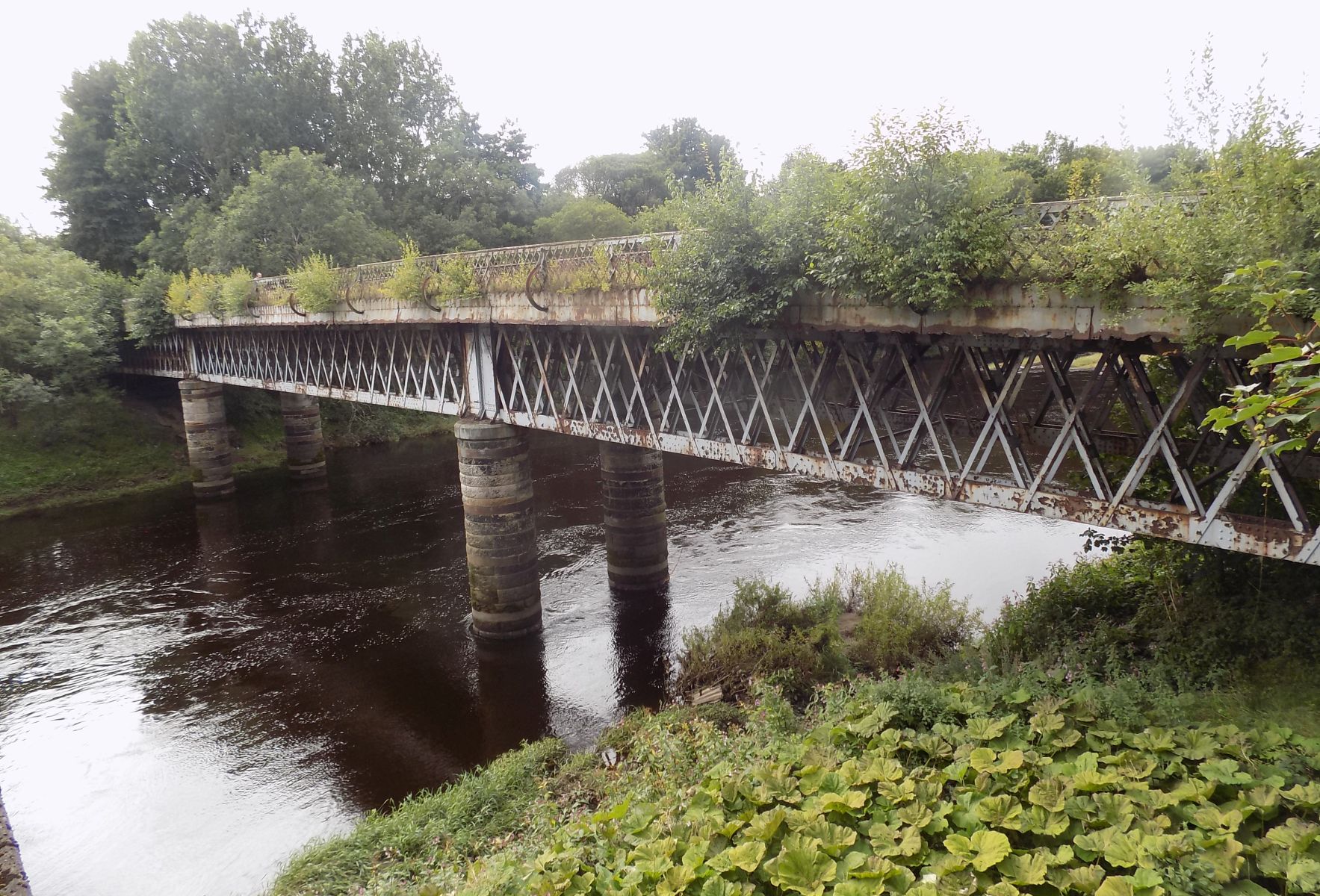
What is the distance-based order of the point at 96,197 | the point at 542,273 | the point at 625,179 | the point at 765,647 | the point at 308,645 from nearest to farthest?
the point at 765,647 → the point at 542,273 → the point at 308,645 → the point at 96,197 → the point at 625,179

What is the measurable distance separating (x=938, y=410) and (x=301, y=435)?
29.8 metres

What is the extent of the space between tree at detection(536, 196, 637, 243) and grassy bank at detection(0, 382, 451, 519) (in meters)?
14.5

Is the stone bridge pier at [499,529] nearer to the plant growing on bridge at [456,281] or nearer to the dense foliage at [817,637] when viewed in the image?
the plant growing on bridge at [456,281]

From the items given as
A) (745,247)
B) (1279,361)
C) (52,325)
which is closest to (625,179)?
(52,325)

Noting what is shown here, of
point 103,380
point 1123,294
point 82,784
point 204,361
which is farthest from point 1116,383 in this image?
point 103,380

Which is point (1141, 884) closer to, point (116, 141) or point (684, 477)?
point (684, 477)

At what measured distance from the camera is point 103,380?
3531cm

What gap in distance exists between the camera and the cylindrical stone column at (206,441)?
31.0 meters

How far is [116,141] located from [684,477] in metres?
36.6

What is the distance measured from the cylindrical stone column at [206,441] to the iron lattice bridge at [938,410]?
1648 centimetres

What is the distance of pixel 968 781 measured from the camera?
6.84 m

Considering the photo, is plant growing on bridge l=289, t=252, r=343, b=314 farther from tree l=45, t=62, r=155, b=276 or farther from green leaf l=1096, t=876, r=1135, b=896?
tree l=45, t=62, r=155, b=276

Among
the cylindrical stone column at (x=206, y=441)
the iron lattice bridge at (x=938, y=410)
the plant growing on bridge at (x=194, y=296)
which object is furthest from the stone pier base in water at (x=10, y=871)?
the cylindrical stone column at (x=206, y=441)

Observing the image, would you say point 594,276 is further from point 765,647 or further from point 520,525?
point 765,647
